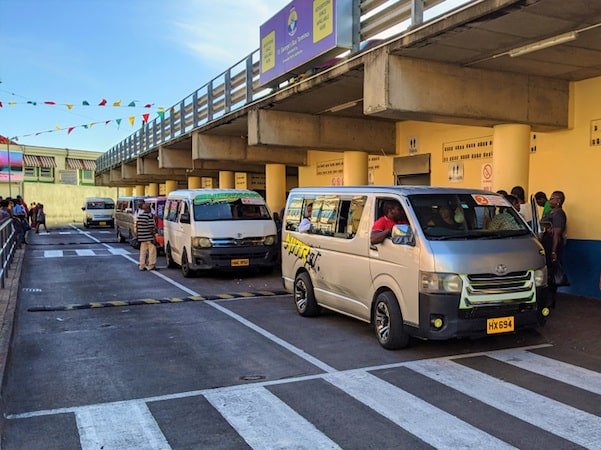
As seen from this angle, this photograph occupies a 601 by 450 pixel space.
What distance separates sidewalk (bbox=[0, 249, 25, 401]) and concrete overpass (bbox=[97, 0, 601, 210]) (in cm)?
614

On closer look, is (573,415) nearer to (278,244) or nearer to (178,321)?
(178,321)

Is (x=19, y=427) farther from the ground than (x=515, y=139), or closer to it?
closer to it

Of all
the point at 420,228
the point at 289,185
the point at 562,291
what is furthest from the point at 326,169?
the point at 420,228

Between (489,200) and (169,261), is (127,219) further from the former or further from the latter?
(489,200)

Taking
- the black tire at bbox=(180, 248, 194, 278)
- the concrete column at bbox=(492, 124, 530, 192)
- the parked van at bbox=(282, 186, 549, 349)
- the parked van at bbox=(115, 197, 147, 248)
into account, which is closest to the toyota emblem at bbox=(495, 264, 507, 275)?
the parked van at bbox=(282, 186, 549, 349)

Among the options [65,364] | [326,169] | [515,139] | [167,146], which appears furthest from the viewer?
[167,146]

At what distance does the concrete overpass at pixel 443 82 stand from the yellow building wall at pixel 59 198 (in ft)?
135

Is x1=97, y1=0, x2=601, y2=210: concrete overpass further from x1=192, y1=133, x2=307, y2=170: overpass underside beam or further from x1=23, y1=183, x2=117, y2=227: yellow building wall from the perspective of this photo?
x1=23, y1=183, x2=117, y2=227: yellow building wall

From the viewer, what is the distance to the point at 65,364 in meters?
6.19

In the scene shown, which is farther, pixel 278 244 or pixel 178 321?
pixel 278 244

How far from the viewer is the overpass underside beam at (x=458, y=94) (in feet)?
29.7

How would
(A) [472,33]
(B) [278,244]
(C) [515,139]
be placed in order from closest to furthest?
(A) [472,33]
(C) [515,139]
(B) [278,244]

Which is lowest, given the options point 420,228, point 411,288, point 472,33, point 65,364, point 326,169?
point 65,364

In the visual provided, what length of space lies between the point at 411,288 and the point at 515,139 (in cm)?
541
